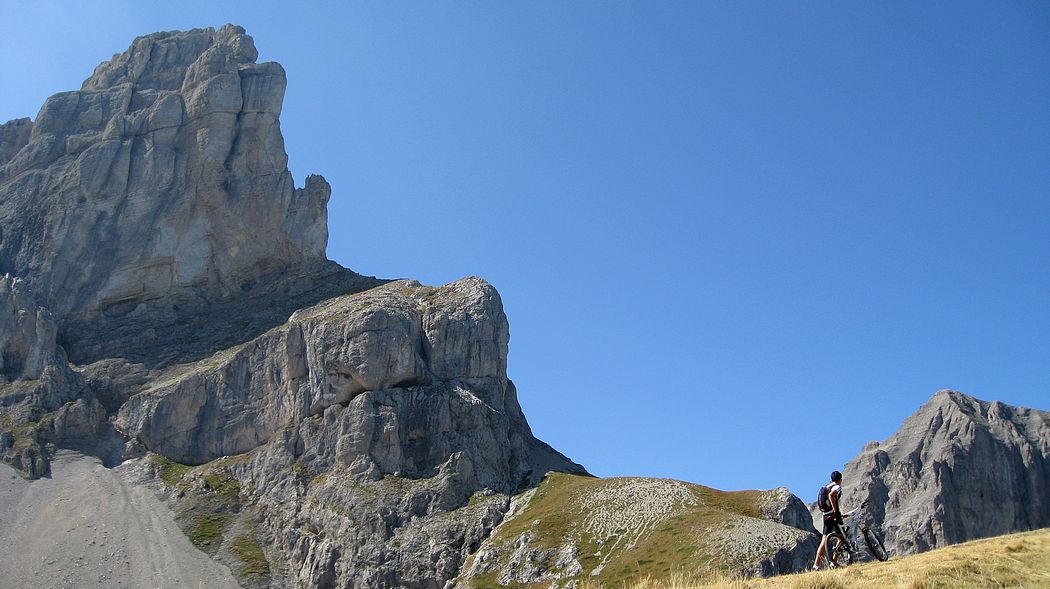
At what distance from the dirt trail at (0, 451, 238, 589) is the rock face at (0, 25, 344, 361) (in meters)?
36.2

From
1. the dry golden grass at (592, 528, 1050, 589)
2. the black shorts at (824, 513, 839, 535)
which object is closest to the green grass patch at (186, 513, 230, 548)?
the dry golden grass at (592, 528, 1050, 589)

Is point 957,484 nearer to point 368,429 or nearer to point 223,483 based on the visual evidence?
point 368,429

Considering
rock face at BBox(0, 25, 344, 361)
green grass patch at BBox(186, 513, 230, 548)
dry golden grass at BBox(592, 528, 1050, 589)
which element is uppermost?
rock face at BBox(0, 25, 344, 361)

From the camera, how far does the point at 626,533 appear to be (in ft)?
379

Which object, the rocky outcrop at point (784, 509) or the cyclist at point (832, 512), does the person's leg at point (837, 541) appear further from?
the rocky outcrop at point (784, 509)

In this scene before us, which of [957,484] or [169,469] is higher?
[957,484]

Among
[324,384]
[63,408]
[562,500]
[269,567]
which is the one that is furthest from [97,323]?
[562,500]

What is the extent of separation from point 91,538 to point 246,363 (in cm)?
3724

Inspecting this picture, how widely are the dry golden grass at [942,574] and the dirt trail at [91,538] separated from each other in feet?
353

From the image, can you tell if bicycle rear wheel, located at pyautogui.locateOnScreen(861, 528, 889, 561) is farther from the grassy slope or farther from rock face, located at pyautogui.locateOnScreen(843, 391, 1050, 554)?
rock face, located at pyautogui.locateOnScreen(843, 391, 1050, 554)

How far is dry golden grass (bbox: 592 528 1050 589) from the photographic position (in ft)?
89.7

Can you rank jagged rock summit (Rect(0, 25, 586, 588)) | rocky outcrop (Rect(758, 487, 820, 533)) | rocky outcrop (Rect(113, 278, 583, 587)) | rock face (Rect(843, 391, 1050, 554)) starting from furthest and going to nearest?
rock face (Rect(843, 391, 1050, 554)) < jagged rock summit (Rect(0, 25, 586, 588)) < rocky outcrop (Rect(113, 278, 583, 587)) < rocky outcrop (Rect(758, 487, 820, 533))

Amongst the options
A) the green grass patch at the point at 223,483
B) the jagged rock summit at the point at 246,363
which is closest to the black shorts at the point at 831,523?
the jagged rock summit at the point at 246,363

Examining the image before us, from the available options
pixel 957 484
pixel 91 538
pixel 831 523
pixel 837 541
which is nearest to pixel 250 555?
pixel 91 538
